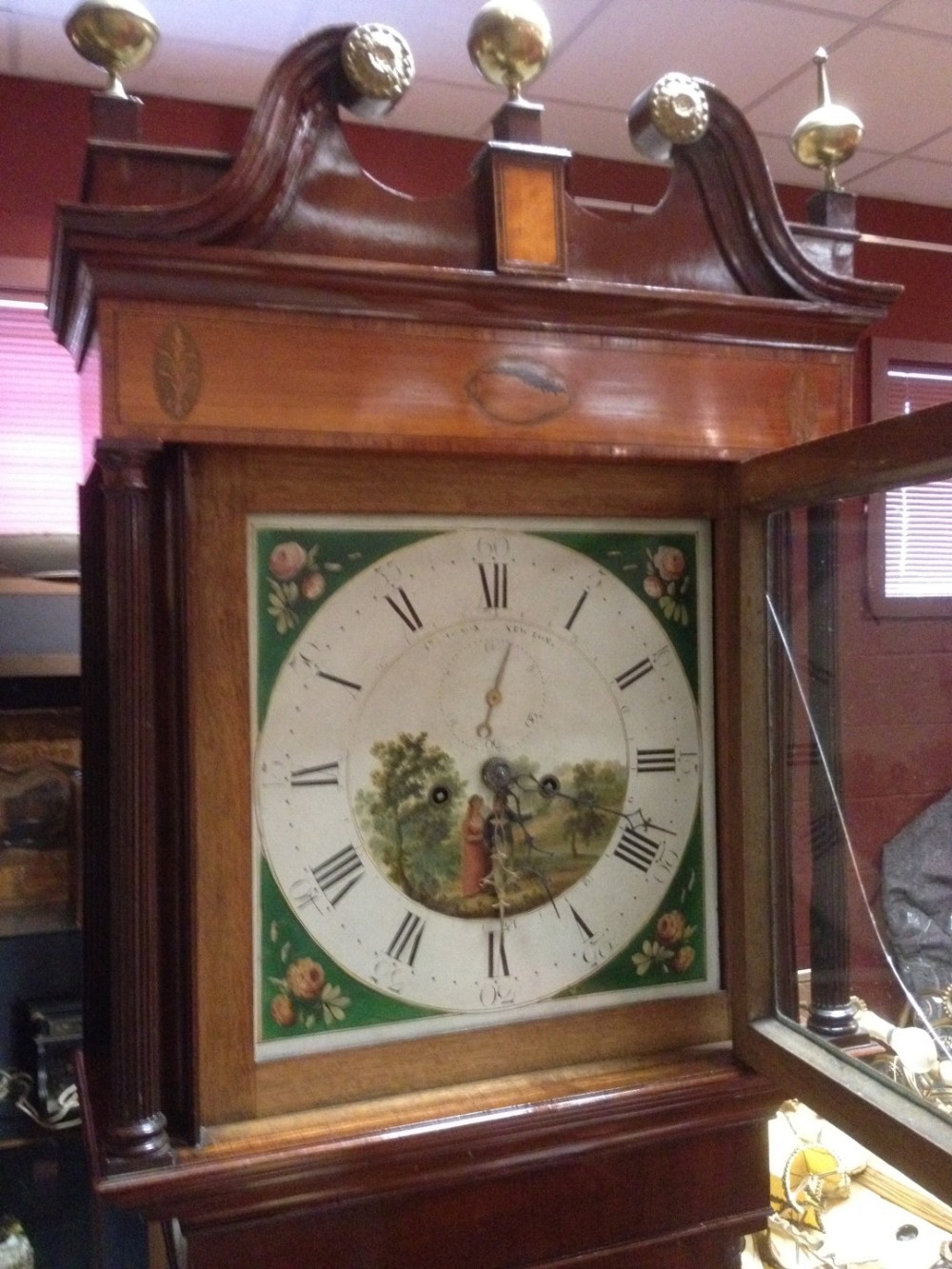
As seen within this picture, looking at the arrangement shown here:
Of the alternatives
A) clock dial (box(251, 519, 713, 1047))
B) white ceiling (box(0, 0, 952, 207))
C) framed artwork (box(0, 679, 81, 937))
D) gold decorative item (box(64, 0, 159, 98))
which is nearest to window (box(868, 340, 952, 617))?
clock dial (box(251, 519, 713, 1047))

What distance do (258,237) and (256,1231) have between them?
591 mm

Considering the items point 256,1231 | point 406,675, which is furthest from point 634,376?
point 256,1231

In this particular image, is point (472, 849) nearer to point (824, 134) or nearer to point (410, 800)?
point (410, 800)

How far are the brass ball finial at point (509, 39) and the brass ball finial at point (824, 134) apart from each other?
0.70 feet

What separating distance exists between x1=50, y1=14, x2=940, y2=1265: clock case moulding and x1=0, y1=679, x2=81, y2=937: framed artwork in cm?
54

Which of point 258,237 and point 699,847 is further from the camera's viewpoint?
point 699,847

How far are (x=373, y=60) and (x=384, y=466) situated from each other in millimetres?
238

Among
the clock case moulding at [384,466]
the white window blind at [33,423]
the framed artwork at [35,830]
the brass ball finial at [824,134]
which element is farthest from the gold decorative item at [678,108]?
the white window blind at [33,423]

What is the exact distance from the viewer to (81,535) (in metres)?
0.87

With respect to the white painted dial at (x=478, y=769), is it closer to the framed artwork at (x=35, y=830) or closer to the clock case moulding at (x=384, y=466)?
the clock case moulding at (x=384, y=466)

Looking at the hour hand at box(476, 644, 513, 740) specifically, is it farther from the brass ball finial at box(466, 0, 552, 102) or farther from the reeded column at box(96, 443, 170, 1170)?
the brass ball finial at box(466, 0, 552, 102)

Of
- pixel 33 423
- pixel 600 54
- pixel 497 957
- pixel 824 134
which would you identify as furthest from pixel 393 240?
pixel 600 54

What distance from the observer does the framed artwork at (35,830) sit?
1308mm

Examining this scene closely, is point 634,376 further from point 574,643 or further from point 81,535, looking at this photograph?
point 81,535
